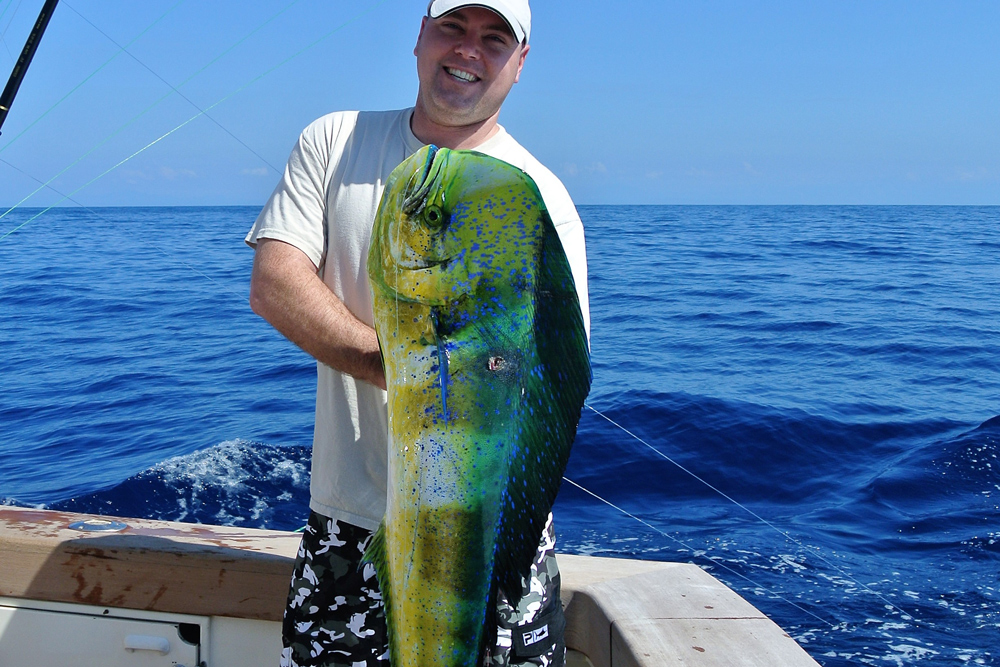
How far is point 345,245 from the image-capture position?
6.10 feet

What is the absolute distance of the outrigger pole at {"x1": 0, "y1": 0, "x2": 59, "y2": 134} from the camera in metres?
3.76

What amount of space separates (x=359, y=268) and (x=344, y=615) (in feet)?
2.48

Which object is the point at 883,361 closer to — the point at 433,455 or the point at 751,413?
the point at 751,413

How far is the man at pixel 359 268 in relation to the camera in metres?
1.83

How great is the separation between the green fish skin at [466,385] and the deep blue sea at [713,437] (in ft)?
12.1

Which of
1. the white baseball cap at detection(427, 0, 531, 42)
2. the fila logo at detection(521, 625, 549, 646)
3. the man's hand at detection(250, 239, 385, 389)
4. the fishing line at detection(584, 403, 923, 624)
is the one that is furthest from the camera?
the fishing line at detection(584, 403, 923, 624)

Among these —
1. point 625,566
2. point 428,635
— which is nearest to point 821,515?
point 625,566

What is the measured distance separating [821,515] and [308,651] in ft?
16.9

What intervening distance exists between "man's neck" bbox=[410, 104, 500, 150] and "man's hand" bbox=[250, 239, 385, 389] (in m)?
0.41

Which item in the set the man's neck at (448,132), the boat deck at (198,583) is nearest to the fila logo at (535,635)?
the boat deck at (198,583)

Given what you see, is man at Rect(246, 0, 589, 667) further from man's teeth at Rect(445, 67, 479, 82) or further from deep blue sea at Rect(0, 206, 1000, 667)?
deep blue sea at Rect(0, 206, 1000, 667)

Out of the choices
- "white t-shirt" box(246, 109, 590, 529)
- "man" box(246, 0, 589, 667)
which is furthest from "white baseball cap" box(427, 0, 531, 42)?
"white t-shirt" box(246, 109, 590, 529)

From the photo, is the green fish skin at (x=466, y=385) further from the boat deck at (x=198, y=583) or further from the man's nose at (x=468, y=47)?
the boat deck at (x=198, y=583)

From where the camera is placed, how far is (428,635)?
133cm
